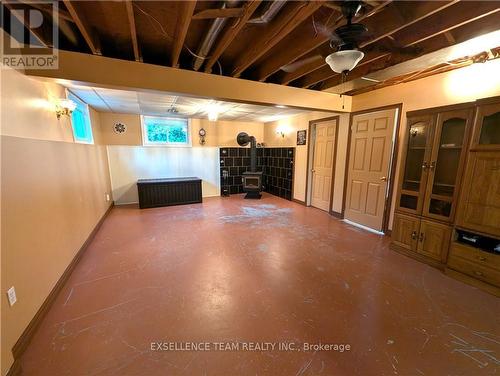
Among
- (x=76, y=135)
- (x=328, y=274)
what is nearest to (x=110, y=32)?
(x=76, y=135)

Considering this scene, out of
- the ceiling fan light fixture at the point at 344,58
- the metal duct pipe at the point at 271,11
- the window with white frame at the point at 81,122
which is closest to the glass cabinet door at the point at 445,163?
the ceiling fan light fixture at the point at 344,58

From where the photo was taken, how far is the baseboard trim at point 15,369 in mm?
1297

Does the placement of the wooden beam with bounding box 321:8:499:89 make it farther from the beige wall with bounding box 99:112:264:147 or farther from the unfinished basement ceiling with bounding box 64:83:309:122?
the beige wall with bounding box 99:112:264:147

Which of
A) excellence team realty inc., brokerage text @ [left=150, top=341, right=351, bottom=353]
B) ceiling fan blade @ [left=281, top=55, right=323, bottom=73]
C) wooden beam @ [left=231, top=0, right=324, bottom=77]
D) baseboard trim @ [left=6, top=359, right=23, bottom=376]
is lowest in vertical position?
excellence team realty inc., brokerage text @ [left=150, top=341, right=351, bottom=353]

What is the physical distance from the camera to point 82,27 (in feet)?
5.57

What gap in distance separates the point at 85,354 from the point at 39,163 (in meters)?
1.66

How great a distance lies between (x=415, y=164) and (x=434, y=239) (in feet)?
3.19

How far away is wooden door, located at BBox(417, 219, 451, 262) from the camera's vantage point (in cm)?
244

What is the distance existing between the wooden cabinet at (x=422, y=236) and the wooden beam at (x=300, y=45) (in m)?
2.40

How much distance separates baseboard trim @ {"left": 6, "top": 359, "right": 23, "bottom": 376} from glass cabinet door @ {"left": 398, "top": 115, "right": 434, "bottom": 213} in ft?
13.0

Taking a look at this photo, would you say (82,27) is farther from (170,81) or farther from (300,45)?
(300,45)

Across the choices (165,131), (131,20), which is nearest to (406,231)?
(131,20)

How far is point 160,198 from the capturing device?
531cm

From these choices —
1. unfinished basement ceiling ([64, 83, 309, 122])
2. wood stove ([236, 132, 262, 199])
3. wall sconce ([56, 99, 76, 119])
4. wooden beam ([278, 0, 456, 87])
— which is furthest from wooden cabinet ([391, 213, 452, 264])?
wall sconce ([56, 99, 76, 119])
